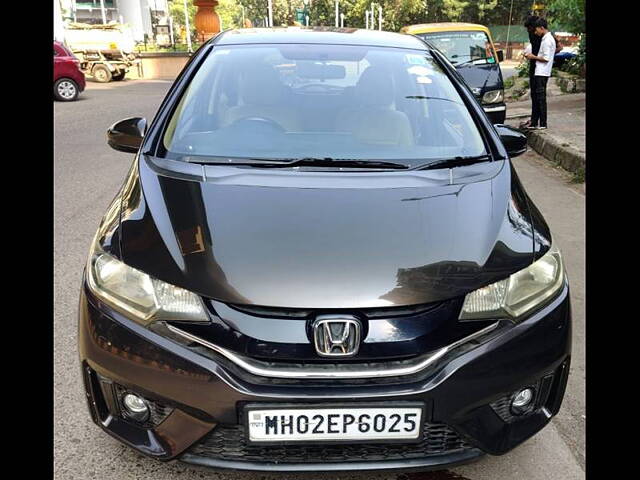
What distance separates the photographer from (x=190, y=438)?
176 centimetres

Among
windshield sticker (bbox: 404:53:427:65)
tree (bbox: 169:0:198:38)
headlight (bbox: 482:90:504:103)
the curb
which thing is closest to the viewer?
windshield sticker (bbox: 404:53:427:65)

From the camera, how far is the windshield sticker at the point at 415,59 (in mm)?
3091

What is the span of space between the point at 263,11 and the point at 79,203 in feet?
251

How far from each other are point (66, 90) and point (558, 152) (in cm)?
1164

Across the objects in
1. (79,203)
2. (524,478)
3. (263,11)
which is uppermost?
(263,11)

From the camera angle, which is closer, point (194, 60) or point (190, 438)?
point (190, 438)

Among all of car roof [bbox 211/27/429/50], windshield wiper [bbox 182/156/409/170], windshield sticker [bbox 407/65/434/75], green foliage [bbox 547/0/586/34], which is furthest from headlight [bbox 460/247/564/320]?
green foliage [bbox 547/0/586/34]

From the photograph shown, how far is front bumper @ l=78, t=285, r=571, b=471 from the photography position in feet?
5.56

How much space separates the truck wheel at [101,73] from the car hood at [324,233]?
20.1 meters

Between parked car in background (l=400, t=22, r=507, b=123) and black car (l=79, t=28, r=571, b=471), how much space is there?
7.12m

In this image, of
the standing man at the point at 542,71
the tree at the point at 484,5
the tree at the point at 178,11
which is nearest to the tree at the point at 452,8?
the tree at the point at 484,5

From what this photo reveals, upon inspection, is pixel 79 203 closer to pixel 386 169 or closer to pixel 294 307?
pixel 386 169

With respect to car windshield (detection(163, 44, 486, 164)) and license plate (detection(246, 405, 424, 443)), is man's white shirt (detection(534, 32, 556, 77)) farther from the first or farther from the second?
license plate (detection(246, 405, 424, 443))
